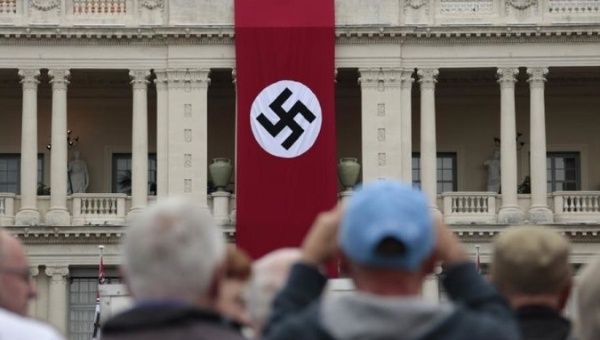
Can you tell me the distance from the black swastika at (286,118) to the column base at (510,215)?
713 cm

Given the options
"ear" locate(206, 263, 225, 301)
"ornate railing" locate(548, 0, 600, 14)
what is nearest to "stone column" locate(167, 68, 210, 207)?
"ornate railing" locate(548, 0, 600, 14)

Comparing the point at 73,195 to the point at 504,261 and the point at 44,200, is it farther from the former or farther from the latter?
the point at 504,261

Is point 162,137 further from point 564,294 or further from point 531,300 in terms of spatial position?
point 531,300

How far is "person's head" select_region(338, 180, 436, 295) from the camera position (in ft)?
25.7

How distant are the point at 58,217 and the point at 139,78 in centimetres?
508

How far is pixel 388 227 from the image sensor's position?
307 inches

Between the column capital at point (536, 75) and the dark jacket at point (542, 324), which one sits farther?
the column capital at point (536, 75)

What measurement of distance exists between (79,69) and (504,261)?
153 feet

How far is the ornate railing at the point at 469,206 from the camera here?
180 feet

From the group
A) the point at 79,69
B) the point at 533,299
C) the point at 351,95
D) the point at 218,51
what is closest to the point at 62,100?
the point at 79,69

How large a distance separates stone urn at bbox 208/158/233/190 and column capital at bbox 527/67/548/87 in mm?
9997

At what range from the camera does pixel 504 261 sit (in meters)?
9.37

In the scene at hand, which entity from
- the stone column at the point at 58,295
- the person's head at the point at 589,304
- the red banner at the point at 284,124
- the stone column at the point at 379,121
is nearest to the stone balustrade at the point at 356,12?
the stone column at the point at 379,121

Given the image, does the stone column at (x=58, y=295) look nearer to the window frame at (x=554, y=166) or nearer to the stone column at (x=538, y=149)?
the stone column at (x=538, y=149)
